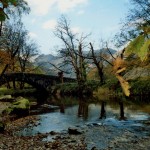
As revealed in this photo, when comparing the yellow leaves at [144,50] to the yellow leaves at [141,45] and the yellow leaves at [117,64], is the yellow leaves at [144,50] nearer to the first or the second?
the yellow leaves at [141,45]

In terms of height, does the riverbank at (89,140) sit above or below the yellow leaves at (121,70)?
below

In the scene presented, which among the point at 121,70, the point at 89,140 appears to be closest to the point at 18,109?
the point at 89,140

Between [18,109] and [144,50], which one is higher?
[144,50]

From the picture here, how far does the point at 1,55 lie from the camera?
4038 cm

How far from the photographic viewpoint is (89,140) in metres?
15.6

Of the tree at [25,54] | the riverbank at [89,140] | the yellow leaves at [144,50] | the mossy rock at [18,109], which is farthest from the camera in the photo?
the tree at [25,54]

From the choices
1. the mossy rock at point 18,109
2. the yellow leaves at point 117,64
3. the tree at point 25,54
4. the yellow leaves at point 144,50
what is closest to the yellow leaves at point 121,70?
the yellow leaves at point 117,64

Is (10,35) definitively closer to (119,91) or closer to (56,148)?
(119,91)

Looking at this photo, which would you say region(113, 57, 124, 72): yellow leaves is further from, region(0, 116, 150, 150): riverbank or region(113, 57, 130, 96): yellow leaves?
region(0, 116, 150, 150): riverbank

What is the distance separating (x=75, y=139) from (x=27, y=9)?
73.4ft

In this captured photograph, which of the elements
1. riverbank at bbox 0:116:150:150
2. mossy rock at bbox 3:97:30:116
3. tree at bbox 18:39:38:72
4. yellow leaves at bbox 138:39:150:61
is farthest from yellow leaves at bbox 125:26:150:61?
tree at bbox 18:39:38:72

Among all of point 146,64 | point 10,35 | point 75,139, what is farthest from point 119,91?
point 146,64

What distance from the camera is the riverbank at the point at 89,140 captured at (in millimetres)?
14188

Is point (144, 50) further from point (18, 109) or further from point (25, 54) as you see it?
point (25, 54)
